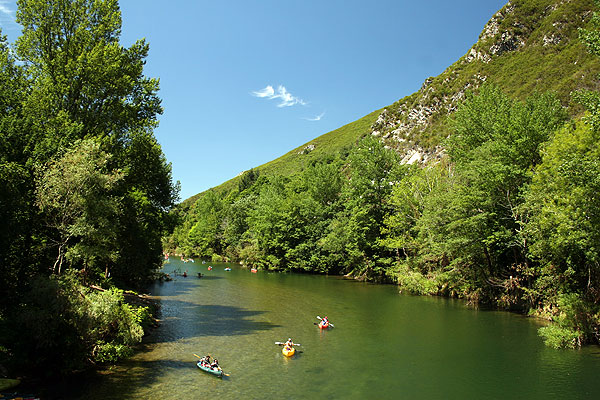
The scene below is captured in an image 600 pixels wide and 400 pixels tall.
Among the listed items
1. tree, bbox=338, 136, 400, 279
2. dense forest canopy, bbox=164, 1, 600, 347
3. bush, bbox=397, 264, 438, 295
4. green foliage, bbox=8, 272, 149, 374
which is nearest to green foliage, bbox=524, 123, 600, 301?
dense forest canopy, bbox=164, 1, 600, 347

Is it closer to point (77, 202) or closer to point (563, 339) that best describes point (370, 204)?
point (563, 339)

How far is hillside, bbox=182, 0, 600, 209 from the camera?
227 ft

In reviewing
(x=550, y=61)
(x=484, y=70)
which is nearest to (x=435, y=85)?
(x=484, y=70)

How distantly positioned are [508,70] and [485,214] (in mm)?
64207

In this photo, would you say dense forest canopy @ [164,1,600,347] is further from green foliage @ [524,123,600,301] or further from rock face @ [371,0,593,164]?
rock face @ [371,0,593,164]

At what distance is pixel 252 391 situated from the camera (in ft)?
55.4

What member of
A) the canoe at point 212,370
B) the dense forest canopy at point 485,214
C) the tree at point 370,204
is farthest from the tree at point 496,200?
the canoe at point 212,370

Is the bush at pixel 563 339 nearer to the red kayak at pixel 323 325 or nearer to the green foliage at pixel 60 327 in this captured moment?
the red kayak at pixel 323 325

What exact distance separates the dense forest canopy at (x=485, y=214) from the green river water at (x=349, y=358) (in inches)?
150

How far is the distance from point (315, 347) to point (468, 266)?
22419mm

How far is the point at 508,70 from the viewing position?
83.1 metres

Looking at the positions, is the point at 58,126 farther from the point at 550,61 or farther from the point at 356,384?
the point at 550,61

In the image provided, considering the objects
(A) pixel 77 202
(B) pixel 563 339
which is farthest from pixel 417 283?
(A) pixel 77 202

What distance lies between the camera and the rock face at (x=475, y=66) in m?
82.3
